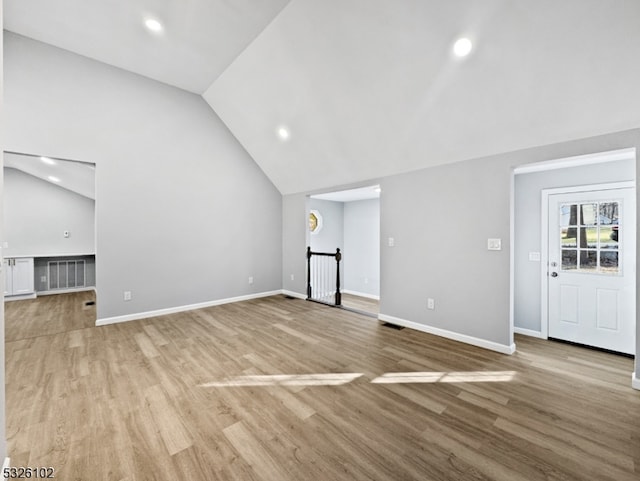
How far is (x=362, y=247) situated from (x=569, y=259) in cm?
452

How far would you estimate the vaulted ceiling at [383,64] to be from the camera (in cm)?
209

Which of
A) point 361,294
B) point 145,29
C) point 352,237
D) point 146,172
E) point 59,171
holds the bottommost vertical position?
point 361,294

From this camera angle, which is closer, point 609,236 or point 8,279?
point 609,236

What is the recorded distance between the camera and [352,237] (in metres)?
7.77

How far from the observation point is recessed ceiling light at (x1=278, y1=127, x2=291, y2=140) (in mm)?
4372

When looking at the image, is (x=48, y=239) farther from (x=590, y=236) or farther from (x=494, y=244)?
(x=590, y=236)

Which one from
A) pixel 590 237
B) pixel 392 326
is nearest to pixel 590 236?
pixel 590 237

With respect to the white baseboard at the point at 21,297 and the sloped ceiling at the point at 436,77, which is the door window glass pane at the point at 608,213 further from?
the white baseboard at the point at 21,297

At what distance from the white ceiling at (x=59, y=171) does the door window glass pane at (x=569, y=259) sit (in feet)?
22.7

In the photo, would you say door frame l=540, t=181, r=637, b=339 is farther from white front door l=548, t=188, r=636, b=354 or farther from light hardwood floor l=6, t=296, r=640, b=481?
light hardwood floor l=6, t=296, r=640, b=481

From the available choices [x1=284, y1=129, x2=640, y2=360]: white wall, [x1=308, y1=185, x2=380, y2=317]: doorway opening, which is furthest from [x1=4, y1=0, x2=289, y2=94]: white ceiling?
[x1=308, y1=185, x2=380, y2=317]: doorway opening

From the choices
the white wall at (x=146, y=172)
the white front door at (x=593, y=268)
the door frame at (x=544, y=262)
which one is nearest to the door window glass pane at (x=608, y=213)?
the white front door at (x=593, y=268)

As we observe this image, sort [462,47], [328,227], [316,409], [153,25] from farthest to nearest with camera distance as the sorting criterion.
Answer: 1. [328,227]
2. [153,25]
3. [462,47]
4. [316,409]

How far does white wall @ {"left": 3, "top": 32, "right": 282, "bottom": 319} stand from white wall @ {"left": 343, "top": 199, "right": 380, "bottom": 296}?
2980mm
